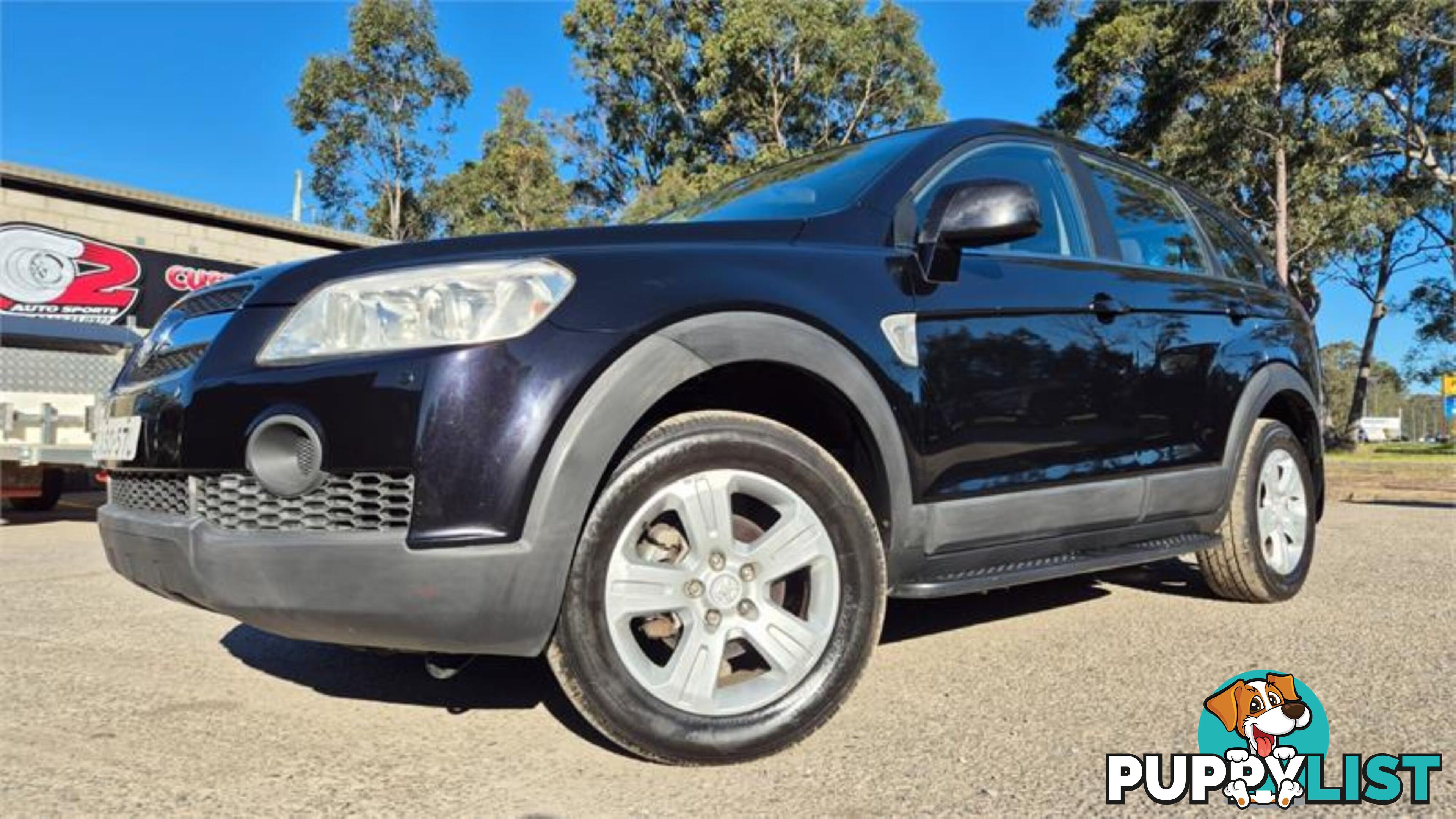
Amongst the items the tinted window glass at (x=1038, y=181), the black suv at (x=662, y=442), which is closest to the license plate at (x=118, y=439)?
the black suv at (x=662, y=442)

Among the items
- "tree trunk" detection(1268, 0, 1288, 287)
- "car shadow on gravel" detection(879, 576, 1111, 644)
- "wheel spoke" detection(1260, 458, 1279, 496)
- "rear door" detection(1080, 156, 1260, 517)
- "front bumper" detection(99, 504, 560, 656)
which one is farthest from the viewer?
"tree trunk" detection(1268, 0, 1288, 287)

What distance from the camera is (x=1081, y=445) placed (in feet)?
9.73

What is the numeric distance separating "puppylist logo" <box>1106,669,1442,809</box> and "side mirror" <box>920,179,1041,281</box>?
1.29m

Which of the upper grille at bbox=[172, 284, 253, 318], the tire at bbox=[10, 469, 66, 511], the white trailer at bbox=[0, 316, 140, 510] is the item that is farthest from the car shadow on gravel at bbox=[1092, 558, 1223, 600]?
the tire at bbox=[10, 469, 66, 511]

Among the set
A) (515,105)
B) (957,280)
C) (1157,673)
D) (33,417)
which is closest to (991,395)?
(957,280)

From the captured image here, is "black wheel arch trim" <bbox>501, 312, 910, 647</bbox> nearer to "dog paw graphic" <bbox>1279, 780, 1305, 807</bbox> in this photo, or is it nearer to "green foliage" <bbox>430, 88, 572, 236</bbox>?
"dog paw graphic" <bbox>1279, 780, 1305, 807</bbox>

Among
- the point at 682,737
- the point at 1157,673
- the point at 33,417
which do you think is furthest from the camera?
the point at 33,417

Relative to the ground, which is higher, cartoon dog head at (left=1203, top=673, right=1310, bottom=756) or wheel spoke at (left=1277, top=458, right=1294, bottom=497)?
wheel spoke at (left=1277, top=458, right=1294, bottom=497)

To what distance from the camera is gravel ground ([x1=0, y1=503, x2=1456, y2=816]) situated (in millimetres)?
2016

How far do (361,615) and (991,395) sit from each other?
168cm

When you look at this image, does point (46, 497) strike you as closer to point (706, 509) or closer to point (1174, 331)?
point (706, 509)

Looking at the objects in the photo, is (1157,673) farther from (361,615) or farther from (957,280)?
(361,615)

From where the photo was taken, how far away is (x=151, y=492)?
7.60 ft

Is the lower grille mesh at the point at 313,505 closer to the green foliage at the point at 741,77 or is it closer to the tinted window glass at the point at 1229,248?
the tinted window glass at the point at 1229,248
